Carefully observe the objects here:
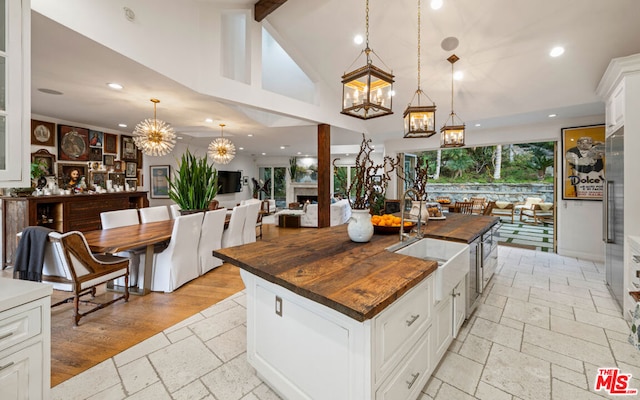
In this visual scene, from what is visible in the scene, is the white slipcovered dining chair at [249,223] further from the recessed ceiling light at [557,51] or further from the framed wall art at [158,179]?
the recessed ceiling light at [557,51]

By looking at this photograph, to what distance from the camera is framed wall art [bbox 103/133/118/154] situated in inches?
227

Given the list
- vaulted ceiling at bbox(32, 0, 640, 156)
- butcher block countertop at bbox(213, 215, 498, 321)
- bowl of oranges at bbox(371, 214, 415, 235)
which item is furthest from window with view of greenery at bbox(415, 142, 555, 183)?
butcher block countertop at bbox(213, 215, 498, 321)

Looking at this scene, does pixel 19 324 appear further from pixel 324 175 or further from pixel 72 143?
pixel 72 143

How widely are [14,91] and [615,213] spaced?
16.1ft

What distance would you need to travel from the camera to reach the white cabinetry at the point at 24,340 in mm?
1081

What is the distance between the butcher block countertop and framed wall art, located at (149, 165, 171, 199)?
6.53m

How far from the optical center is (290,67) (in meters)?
5.63

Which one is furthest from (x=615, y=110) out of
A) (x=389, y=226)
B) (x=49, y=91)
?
(x=49, y=91)

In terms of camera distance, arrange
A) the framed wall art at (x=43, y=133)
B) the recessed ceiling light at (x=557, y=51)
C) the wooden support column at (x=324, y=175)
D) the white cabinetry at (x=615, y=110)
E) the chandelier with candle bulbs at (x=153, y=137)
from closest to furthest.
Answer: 1. the white cabinetry at (x=615, y=110)
2. the recessed ceiling light at (x=557, y=51)
3. the chandelier with candle bulbs at (x=153, y=137)
4. the framed wall art at (x=43, y=133)
5. the wooden support column at (x=324, y=175)

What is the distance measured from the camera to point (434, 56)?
3.82 meters

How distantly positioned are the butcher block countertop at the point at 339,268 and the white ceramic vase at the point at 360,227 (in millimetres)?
59

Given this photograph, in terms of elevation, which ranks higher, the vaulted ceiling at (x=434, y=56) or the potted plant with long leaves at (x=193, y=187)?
the vaulted ceiling at (x=434, y=56)

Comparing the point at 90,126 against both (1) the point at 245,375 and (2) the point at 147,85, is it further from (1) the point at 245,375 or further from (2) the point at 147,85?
(1) the point at 245,375

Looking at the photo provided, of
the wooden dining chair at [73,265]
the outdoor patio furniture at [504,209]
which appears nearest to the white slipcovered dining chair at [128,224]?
the wooden dining chair at [73,265]
